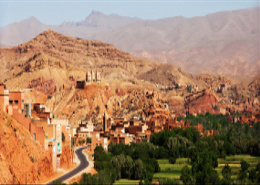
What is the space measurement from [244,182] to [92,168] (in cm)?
1754

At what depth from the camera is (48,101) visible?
181m

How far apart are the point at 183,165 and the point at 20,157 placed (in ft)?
140

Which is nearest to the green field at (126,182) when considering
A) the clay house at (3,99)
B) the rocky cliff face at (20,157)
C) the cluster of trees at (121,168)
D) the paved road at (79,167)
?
the cluster of trees at (121,168)

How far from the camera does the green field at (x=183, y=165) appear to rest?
78125mm

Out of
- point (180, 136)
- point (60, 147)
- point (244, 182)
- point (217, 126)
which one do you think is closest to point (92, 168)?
point (60, 147)

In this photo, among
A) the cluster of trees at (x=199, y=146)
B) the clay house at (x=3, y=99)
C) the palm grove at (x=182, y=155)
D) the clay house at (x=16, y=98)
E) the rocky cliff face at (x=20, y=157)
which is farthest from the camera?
the cluster of trees at (x=199, y=146)

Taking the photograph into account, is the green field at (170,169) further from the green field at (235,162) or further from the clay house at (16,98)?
the clay house at (16,98)

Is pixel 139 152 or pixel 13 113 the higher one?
pixel 13 113

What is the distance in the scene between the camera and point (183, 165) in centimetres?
8969

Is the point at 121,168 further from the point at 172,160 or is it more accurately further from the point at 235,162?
the point at 235,162

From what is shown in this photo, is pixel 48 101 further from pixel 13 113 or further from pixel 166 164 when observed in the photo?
pixel 13 113

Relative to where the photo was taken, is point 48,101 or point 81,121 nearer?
point 81,121

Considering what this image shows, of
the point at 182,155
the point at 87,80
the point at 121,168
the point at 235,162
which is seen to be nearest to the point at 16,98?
the point at 121,168

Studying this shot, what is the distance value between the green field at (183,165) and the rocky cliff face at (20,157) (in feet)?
80.8
